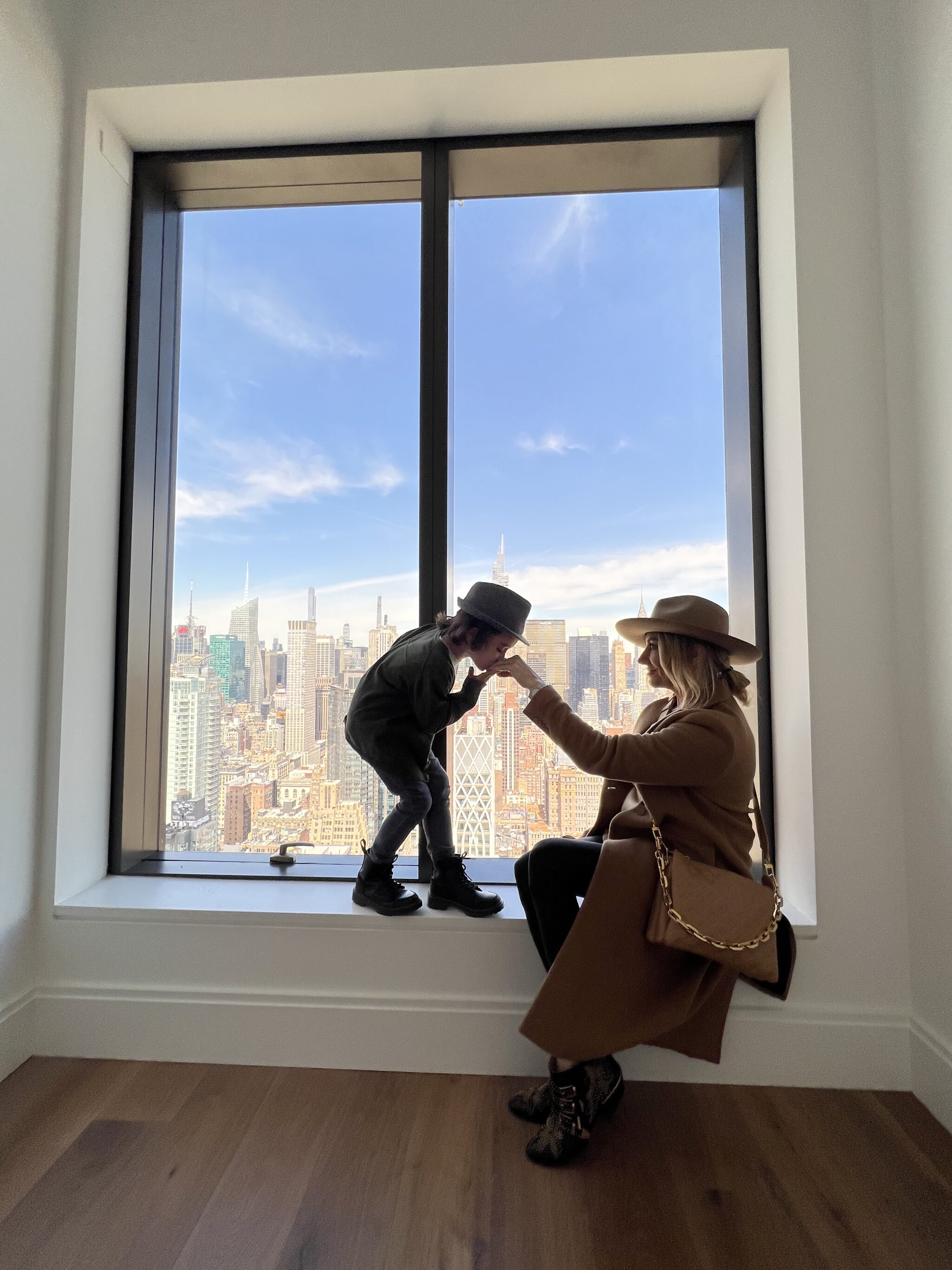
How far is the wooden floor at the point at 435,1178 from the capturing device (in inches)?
41.9

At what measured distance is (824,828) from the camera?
1549 millimetres

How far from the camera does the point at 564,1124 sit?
1.30 meters

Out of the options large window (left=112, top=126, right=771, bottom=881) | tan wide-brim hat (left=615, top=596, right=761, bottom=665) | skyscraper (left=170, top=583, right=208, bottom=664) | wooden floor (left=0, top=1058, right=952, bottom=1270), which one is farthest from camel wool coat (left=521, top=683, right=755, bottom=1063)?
skyscraper (left=170, top=583, right=208, bottom=664)

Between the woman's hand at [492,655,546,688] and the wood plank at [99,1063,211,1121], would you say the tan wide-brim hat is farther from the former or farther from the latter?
the wood plank at [99,1063,211,1121]

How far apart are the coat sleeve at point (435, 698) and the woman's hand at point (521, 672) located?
0.32 feet

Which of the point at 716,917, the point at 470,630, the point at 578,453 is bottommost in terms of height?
the point at 716,917

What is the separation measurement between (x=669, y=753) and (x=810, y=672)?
1.61ft

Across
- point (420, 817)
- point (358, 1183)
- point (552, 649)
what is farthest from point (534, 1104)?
point (552, 649)

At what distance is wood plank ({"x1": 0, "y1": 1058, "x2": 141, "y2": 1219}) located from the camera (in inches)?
48.2

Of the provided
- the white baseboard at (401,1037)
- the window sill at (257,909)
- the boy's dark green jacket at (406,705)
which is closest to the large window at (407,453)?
the window sill at (257,909)

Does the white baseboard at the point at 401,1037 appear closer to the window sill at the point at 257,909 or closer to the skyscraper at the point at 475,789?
the window sill at the point at 257,909

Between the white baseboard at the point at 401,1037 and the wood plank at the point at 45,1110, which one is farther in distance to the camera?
the white baseboard at the point at 401,1037

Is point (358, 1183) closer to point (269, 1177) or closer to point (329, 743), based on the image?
point (269, 1177)

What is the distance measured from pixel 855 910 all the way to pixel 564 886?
69cm
